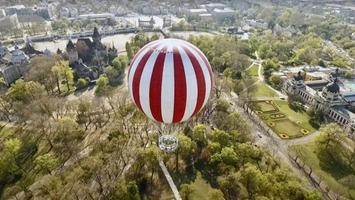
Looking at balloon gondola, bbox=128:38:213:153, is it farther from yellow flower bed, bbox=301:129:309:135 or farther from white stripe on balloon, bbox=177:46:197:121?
yellow flower bed, bbox=301:129:309:135

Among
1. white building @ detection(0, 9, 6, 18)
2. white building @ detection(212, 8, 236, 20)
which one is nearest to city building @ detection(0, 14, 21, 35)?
white building @ detection(0, 9, 6, 18)

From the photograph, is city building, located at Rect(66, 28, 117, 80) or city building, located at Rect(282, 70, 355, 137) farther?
city building, located at Rect(66, 28, 117, 80)

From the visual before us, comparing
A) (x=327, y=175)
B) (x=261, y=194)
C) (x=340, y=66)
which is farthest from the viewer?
(x=340, y=66)

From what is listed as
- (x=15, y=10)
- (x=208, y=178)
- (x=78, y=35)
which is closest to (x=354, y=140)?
(x=208, y=178)

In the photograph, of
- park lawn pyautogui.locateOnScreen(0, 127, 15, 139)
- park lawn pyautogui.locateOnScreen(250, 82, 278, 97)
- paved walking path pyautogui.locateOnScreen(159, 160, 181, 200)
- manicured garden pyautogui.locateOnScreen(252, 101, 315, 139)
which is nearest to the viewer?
paved walking path pyautogui.locateOnScreen(159, 160, 181, 200)

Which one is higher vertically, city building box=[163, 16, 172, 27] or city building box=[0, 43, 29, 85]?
city building box=[163, 16, 172, 27]

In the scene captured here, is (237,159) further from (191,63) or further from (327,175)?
(191,63)

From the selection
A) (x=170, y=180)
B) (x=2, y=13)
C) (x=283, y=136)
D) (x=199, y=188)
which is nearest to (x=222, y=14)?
(x=283, y=136)
